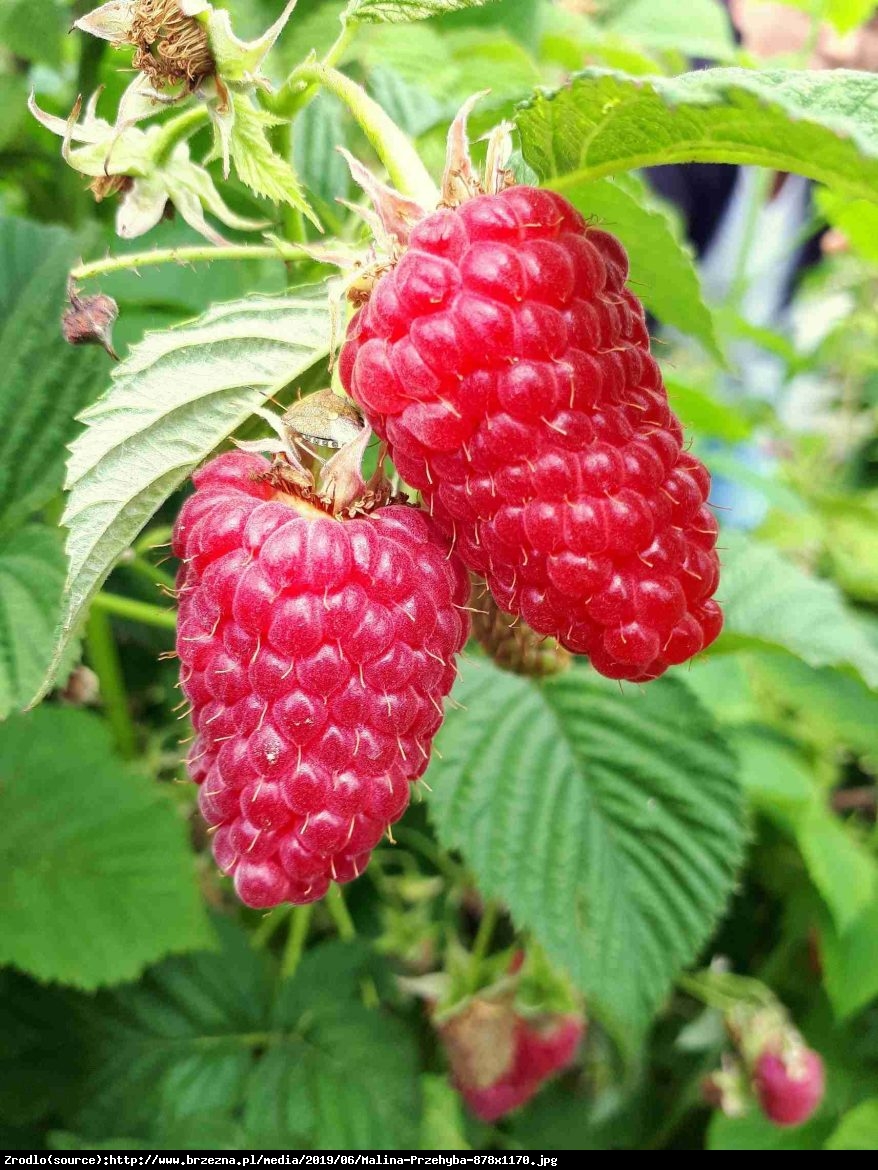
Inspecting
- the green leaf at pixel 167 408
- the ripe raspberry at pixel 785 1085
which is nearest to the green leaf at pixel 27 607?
the green leaf at pixel 167 408

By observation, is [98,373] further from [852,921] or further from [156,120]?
[852,921]

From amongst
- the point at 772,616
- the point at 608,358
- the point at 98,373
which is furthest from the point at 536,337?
the point at 772,616

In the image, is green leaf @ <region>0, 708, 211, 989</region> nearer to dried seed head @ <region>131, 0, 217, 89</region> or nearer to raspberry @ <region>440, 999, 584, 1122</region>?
raspberry @ <region>440, 999, 584, 1122</region>

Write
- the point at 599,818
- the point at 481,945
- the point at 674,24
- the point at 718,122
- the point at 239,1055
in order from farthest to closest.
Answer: the point at 674,24, the point at 481,945, the point at 239,1055, the point at 599,818, the point at 718,122

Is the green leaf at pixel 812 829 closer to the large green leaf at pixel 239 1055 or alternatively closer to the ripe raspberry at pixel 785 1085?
the ripe raspberry at pixel 785 1085

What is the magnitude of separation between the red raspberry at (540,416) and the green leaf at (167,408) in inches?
1.6

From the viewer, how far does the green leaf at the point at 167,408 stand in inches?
16.7

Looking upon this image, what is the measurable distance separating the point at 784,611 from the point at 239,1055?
0.62 m

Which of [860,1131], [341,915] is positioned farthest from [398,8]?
[860,1131]

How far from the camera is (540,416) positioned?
1.33ft

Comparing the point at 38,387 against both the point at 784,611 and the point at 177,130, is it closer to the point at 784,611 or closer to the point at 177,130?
the point at 177,130

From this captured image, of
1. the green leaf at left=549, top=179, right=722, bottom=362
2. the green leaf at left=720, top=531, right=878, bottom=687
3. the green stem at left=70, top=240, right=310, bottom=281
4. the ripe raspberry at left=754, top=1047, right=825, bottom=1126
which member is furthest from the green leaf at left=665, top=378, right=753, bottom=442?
the ripe raspberry at left=754, top=1047, right=825, bottom=1126

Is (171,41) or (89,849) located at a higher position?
(171,41)

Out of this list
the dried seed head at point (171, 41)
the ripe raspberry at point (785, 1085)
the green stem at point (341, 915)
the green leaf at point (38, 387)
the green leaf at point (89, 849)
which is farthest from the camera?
the ripe raspberry at point (785, 1085)
